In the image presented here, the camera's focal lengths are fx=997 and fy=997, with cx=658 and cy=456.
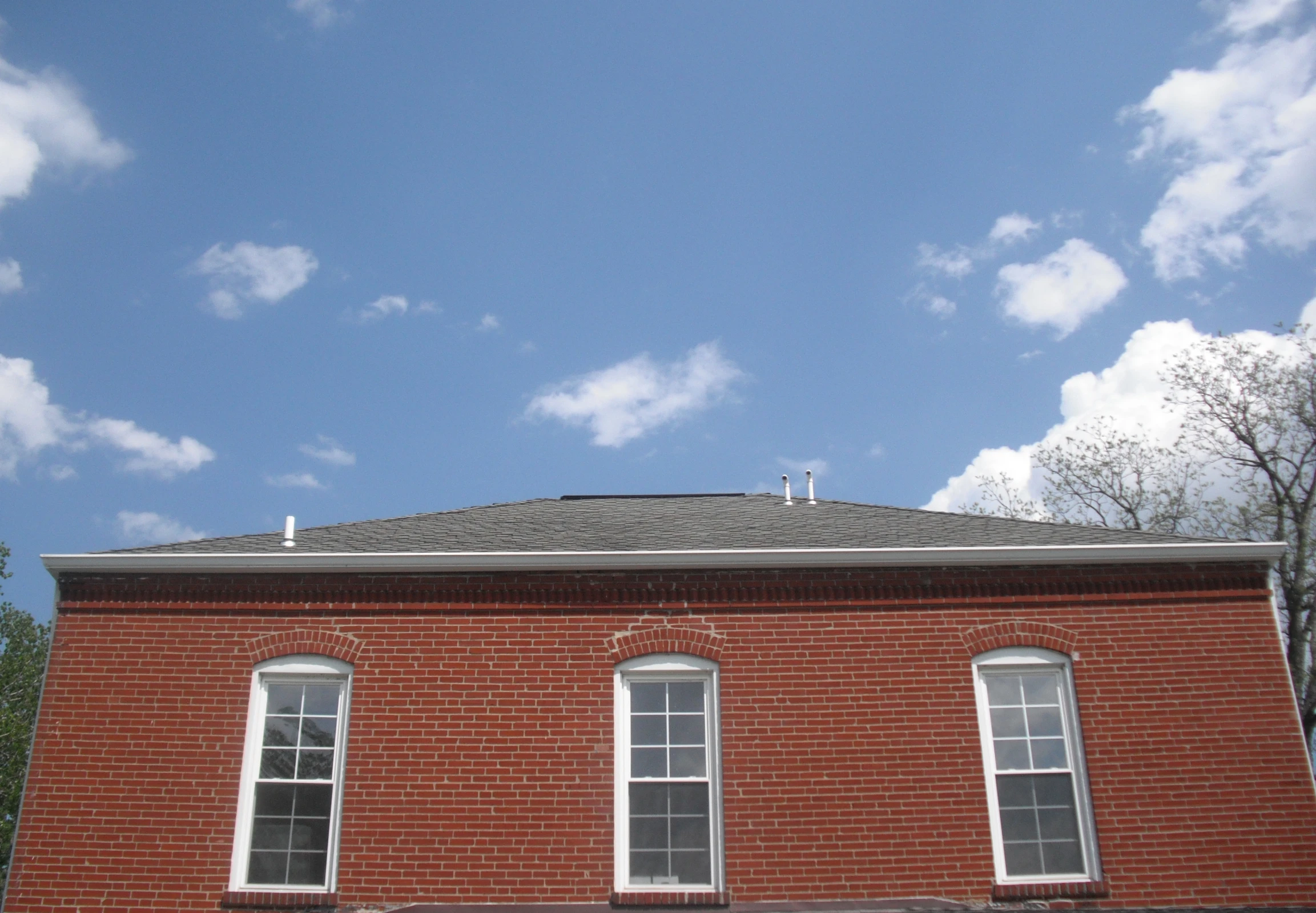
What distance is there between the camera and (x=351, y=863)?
32.0 feet

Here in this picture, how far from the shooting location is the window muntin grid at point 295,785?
9.89m

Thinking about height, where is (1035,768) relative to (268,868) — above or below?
above

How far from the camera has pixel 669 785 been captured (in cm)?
1009

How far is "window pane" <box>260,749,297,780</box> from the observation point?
402 inches

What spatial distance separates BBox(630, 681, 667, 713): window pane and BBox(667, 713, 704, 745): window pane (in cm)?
17

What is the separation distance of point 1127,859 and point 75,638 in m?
11.0

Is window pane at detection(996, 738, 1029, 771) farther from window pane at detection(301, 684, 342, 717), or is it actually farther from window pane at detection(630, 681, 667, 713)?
window pane at detection(301, 684, 342, 717)

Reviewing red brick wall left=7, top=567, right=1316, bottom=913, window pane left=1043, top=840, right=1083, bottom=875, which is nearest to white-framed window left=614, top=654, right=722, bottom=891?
red brick wall left=7, top=567, right=1316, bottom=913

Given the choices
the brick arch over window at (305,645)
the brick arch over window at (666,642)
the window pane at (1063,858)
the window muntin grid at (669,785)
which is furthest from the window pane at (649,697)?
the window pane at (1063,858)

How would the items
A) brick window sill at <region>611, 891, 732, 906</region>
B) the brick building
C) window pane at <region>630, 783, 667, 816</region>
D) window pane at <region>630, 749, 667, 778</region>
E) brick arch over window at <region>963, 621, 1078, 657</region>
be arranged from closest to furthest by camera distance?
brick window sill at <region>611, 891, 732, 906</region>, the brick building, window pane at <region>630, 783, 667, 816</region>, window pane at <region>630, 749, 667, 778</region>, brick arch over window at <region>963, 621, 1078, 657</region>

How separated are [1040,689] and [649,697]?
4.14m

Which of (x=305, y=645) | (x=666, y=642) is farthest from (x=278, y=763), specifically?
(x=666, y=642)

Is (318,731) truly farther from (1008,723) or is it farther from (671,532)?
(1008,723)

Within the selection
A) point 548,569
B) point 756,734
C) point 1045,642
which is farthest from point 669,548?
point 1045,642
